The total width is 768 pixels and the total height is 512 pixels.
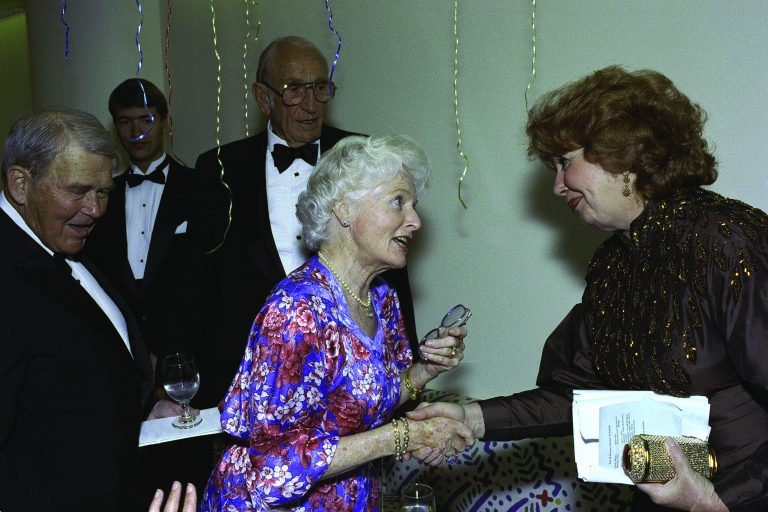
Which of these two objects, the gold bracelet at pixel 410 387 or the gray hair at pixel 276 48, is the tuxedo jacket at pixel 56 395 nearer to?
the gold bracelet at pixel 410 387

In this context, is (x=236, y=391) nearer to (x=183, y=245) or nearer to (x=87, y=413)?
(x=87, y=413)

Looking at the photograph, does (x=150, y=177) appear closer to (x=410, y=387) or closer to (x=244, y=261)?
(x=244, y=261)

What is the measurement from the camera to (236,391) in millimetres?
2164

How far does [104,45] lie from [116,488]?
3244 mm

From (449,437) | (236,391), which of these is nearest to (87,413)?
(236,391)

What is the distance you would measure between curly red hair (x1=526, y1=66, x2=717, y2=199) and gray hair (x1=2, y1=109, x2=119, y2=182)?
1.45 metres

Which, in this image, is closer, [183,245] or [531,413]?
[531,413]

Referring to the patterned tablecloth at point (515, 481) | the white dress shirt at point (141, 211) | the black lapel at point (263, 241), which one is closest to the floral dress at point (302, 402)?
the patterned tablecloth at point (515, 481)

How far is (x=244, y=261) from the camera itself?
3441mm

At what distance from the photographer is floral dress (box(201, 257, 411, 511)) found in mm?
1983

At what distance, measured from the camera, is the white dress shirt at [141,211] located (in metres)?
4.18

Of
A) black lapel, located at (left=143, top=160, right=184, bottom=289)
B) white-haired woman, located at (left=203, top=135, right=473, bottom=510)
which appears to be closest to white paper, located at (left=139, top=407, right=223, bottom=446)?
white-haired woman, located at (left=203, top=135, right=473, bottom=510)

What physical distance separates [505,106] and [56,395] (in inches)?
87.5

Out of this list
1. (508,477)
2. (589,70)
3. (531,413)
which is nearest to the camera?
(531,413)
